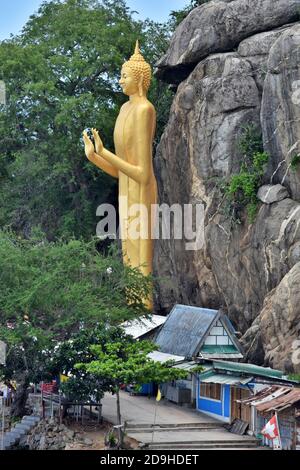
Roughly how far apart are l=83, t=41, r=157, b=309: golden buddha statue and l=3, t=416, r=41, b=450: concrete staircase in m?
8.82

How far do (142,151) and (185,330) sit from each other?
8.12 meters

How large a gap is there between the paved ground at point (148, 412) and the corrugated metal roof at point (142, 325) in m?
2.08

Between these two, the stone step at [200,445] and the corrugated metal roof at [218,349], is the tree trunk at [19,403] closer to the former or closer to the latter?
the corrugated metal roof at [218,349]

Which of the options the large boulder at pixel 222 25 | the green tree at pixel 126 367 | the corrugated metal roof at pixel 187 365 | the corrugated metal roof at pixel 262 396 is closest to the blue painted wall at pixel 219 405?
the corrugated metal roof at pixel 187 365

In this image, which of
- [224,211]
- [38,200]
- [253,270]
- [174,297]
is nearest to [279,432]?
[253,270]

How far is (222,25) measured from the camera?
36.0 metres

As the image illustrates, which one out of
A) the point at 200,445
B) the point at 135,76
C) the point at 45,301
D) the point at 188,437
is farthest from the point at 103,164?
the point at 200,445

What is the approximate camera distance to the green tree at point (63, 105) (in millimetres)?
42688

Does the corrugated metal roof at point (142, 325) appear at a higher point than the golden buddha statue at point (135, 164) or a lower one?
lower

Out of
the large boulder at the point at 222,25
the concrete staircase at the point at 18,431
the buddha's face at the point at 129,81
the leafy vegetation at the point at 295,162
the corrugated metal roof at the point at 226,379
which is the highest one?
the large boulder at the point at 222,25

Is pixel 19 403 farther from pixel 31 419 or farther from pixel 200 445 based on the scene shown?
pixel 200 445

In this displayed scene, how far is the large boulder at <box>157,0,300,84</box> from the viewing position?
35.2m
